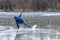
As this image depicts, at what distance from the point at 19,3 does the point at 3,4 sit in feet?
11.0

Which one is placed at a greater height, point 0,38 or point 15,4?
point 0,38

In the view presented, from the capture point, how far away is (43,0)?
39.7 meters

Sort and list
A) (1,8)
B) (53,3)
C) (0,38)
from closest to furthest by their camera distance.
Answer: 1. (0,38)
2. (1,8)
3. (53,3)

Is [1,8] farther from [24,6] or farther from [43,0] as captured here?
[43,0]

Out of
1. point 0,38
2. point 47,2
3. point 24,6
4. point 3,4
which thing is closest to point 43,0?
point 47,2

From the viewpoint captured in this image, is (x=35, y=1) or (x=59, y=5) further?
(x=35, y=1)

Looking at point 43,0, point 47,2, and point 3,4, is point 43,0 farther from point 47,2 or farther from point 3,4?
point 3,4

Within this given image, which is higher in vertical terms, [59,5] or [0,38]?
[0,38]

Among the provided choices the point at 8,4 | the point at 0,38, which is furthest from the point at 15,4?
the point at 0,38

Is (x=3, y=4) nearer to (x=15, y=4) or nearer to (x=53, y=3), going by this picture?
(x=15, y=4)

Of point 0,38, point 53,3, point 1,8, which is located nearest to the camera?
point 0,38

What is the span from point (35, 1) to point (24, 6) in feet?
9.54

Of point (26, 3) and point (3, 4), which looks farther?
point (26, 3)

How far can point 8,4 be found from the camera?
126 feet
